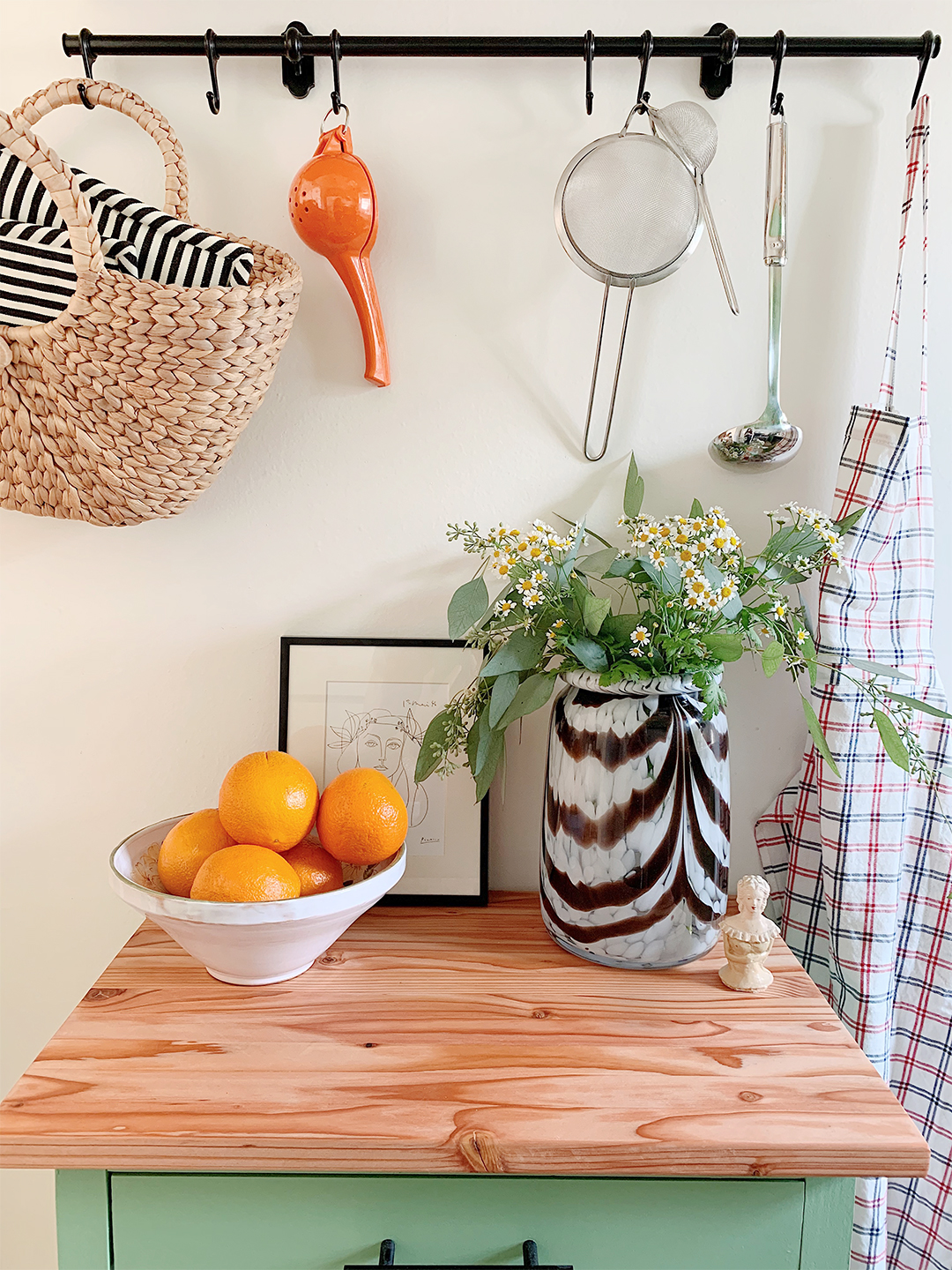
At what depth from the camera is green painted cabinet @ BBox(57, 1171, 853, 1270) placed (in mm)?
656

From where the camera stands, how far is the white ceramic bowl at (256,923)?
72 cm

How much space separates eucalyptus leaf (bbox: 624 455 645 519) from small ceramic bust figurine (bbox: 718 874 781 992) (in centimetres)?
39

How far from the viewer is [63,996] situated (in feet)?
3.43

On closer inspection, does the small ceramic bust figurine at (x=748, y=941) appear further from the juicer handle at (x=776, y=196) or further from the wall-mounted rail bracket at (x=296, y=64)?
the wall-mounted rail bracket at (x=296, y=64)

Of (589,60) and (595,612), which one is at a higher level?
(589,60)

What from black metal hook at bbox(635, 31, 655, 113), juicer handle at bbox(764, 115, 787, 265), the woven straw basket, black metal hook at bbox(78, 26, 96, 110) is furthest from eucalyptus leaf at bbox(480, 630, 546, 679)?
black metal hook at bbox(78, 26, 96, 110)

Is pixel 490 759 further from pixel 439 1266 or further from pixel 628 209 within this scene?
pixel 628 209

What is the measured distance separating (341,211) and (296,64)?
18cm

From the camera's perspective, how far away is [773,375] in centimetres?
92

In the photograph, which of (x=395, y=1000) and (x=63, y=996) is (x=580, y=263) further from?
(x=63, y=996)

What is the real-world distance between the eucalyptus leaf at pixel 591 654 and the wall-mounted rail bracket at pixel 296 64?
0.67 metres

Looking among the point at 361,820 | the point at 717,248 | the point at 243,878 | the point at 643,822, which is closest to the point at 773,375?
the point at 717,248

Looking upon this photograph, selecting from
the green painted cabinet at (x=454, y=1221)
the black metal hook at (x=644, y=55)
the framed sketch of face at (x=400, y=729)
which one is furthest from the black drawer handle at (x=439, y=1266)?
the black metal hook at (x=644, y=55)

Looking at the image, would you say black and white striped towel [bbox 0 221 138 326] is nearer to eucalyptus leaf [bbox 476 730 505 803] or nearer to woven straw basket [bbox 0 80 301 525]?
woven straw basket [bbox 0 80 301 525]
